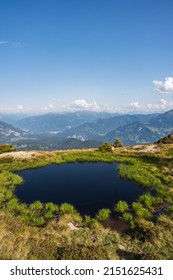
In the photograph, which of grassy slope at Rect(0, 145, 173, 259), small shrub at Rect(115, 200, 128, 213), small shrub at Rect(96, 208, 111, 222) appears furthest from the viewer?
small shrub at Rect(115, 200, 128, 213)

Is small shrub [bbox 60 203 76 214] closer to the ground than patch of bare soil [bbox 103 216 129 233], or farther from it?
farther from it

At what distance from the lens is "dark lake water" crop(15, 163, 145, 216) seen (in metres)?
24.0

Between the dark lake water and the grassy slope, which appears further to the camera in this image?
the dark lake water

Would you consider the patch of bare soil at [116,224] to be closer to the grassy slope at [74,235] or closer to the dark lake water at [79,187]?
the grassy slope at [74,235]

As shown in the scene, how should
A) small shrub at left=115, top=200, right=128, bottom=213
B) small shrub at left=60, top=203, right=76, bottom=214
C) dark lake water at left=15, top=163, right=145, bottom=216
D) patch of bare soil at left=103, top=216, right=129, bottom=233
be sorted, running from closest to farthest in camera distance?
patch of bare soil at left=103, top=216, right=129, bottom=233
small shrub at left=60, top=203, right=76, bottom=214
small shrub at left=115, top=200, right=128, bottom=213
dark lake water at left=15, top=163, right=145, bottom=216

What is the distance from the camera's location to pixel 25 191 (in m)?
27.0

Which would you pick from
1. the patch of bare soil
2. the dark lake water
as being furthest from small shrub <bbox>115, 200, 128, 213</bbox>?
the patch of bare soil

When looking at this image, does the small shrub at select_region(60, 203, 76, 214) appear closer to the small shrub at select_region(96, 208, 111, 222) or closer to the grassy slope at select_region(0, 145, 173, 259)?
the grassy slope at select_region(0, 145, 173, 259)

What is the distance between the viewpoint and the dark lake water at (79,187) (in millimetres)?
23956

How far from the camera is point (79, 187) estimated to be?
2858cm

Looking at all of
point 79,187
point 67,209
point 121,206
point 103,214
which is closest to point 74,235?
point 103,214

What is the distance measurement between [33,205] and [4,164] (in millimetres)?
20622

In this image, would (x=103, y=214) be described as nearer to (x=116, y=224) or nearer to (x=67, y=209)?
(x=116, y=224)
